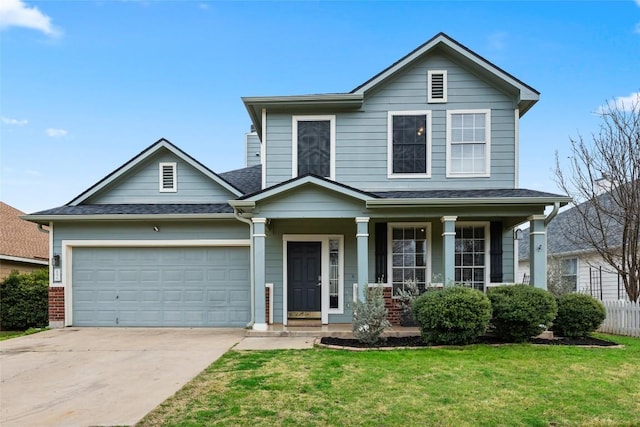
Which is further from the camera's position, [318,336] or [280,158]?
[280,158]

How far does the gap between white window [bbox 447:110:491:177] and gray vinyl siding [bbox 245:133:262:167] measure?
848 centimetres

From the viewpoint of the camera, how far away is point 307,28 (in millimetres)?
14781

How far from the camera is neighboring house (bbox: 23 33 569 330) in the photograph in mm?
10531

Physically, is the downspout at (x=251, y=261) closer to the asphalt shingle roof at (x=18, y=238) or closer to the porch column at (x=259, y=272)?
the porch column at (x=259, y=272)

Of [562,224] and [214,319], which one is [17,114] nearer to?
[214,319]

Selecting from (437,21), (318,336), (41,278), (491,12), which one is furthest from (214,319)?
(491,12)

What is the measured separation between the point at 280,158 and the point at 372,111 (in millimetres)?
2659

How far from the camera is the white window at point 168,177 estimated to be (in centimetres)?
1160

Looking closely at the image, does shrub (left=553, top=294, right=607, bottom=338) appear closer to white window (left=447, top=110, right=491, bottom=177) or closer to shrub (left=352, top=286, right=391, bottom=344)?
white window (left=447, top=110, right=491, bottom=177)

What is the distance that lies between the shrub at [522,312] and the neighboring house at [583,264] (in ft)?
17.0

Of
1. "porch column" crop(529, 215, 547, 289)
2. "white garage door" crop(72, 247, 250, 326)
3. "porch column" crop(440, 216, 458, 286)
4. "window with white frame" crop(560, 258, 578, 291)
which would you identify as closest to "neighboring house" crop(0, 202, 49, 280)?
"white garage door" crop(72, 247, 250, 326)

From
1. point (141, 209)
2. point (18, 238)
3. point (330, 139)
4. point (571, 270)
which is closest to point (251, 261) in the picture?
point (141, 209)

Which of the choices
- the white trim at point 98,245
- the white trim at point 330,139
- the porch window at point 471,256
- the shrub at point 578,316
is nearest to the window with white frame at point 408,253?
the porch window at point 471,256

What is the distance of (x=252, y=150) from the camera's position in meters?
17.0
